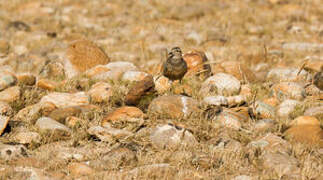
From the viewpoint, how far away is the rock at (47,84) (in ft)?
17.1

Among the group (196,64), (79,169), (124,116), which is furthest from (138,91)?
(79,169)

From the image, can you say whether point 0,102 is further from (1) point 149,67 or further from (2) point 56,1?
(2) point 56,1

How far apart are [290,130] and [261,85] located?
143 centimetres

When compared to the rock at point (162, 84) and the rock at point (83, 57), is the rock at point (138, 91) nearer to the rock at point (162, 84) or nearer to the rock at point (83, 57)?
the rock at point (162, 84)

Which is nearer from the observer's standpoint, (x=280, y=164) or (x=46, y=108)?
(x=280, y=164)

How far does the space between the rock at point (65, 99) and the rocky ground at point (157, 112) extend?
12mm

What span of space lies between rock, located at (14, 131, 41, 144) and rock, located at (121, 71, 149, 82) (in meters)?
1.64

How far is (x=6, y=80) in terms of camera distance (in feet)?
16.5

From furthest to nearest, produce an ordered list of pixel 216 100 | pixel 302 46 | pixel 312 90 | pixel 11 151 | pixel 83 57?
pixel 302 46
pixel 83 57
pixel 312 90
pixel 216 100
pixel 11 151

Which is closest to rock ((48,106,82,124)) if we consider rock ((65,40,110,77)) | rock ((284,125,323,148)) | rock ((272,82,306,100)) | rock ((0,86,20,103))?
rock ((0,86,20,103))

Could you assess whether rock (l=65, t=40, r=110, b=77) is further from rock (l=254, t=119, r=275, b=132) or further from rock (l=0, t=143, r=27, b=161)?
rock (l=254, t=119, r=275, b=132)

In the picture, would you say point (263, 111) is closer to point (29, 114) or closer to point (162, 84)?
point (162, 84)

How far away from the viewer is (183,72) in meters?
5.12

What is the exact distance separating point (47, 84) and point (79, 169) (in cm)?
216
